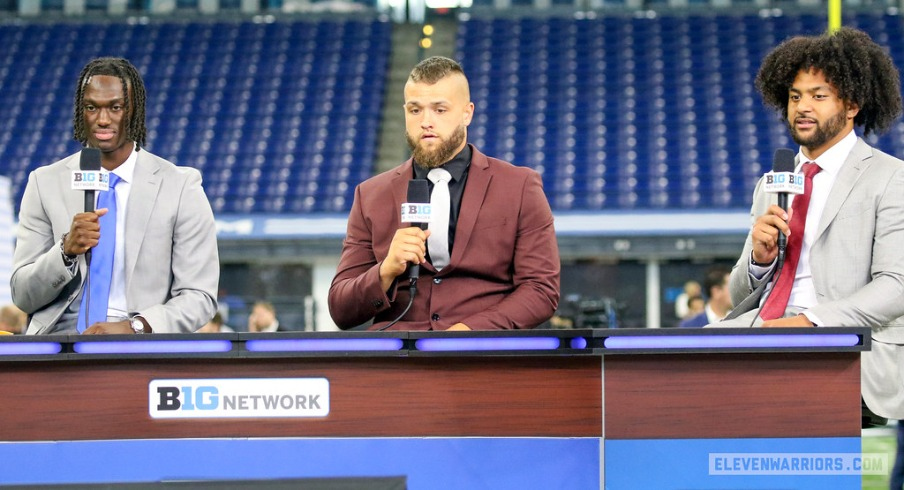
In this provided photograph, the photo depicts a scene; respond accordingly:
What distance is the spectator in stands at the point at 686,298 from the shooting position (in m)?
9.02

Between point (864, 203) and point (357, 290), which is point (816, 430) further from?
point (357, 290)

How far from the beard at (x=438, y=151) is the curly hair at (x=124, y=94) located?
722 millimetres

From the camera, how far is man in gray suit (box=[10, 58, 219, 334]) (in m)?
2.83

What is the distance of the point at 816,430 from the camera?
2.35m

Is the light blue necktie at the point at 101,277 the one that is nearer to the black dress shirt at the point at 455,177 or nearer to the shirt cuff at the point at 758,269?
the black dress shirt at the point at 455,177

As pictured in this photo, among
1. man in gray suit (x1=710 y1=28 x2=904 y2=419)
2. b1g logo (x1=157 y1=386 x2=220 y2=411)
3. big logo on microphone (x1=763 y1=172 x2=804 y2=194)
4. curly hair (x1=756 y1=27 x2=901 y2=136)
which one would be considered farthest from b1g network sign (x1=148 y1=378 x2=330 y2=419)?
curly hair (x1=756 y1=27 x2=901 y2=136)

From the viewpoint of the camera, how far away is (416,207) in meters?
2.44

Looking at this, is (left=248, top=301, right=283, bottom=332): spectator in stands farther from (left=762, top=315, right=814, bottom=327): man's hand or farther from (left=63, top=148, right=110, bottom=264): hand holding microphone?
(left=762, top=315, right=814, bottom=327): man's hand

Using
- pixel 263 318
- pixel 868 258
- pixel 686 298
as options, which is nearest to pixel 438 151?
pixel 868 258

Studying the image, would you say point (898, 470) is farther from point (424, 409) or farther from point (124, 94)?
point (124, 94)

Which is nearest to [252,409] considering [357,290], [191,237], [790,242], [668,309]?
[357,290]

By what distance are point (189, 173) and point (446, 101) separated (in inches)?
28.4

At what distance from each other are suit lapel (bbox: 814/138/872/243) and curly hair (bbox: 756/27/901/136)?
0.13 meters

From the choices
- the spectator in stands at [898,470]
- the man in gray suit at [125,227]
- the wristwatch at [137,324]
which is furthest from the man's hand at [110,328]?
the spectator in stands at [898,470]
